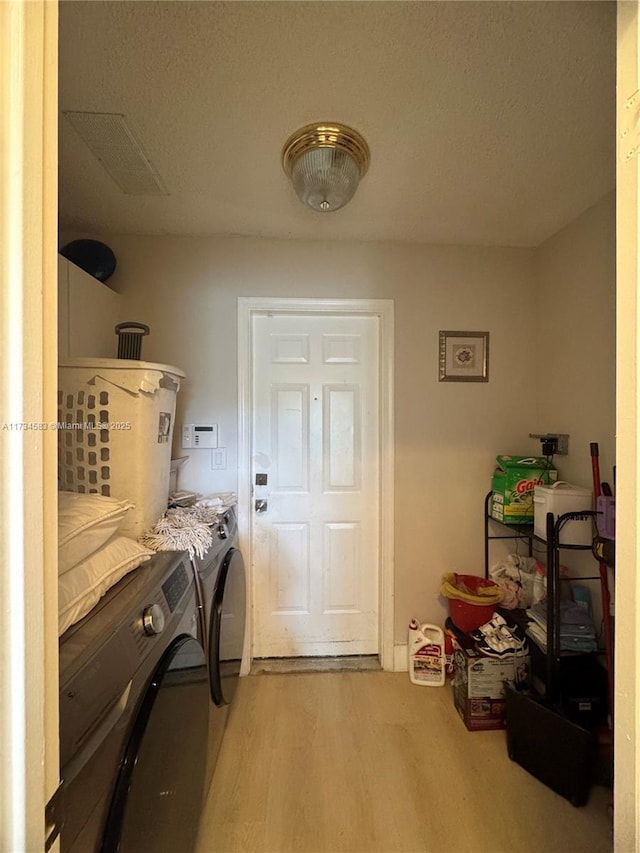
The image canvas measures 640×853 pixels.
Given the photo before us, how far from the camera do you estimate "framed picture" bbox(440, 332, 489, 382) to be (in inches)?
77.5

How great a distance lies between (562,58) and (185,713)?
6.23 feet

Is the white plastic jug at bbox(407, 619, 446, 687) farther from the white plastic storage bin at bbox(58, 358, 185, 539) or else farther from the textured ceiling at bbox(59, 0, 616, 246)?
the textured ceiling at bbox(59, 0, 616, 246)

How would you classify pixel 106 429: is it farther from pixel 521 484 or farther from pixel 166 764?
pixel 521 484

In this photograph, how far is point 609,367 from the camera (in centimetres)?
152

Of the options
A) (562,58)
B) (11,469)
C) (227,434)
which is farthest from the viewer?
(227,434)

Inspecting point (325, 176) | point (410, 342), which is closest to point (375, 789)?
point (410, 342)

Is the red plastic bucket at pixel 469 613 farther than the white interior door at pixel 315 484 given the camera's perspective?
No

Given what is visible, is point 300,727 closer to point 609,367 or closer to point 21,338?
point 21,338

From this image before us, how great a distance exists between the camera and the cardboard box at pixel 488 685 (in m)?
1.56

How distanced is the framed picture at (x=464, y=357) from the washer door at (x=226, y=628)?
143cm

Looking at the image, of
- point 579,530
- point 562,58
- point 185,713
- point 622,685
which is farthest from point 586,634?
point 562,58

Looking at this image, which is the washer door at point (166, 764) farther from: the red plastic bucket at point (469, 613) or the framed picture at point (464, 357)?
the framed picture at point (464, 357)

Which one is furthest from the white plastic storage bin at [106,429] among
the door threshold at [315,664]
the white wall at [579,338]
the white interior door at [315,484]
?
the white wall at [579,338]

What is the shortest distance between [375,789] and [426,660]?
2.11ft
